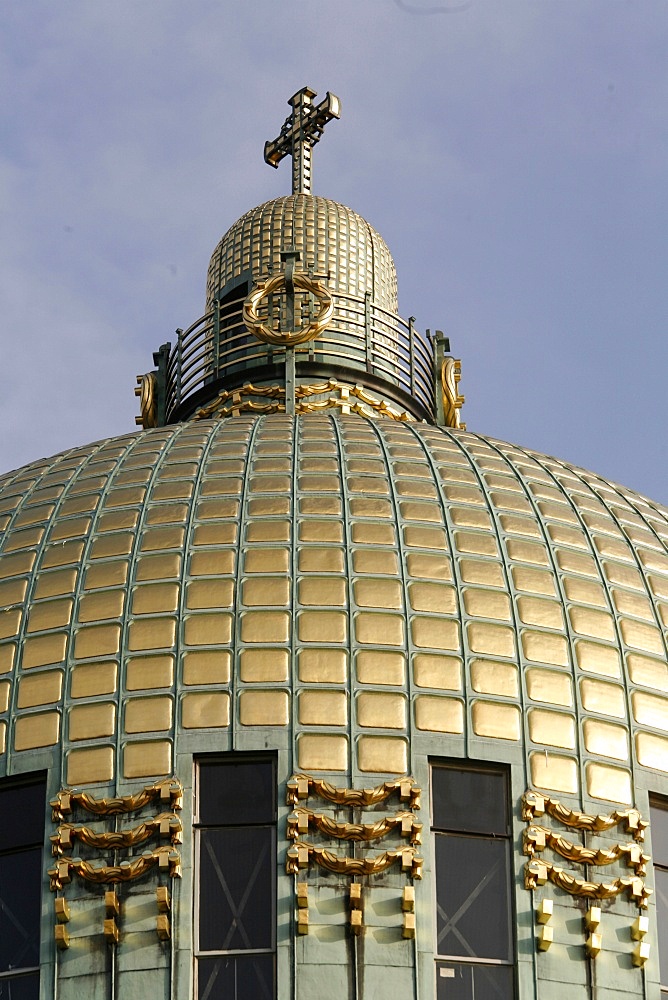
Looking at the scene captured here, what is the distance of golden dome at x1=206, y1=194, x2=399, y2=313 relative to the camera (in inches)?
2298

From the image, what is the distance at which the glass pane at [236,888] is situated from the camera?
131 ft

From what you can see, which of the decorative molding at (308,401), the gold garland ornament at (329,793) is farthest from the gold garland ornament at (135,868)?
the decorative molding at (308,401)

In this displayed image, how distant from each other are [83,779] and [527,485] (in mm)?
9124

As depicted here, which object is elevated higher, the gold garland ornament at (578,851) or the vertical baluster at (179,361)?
the vertical baluster at (179,361)

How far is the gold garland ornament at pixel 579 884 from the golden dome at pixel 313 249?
62.1 ft

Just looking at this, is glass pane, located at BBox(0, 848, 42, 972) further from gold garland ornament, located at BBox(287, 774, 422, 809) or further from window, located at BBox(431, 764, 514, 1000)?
window, located at BBox(431, 764, 514, 1000)

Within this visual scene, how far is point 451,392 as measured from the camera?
56188 millimetres

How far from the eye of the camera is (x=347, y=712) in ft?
136

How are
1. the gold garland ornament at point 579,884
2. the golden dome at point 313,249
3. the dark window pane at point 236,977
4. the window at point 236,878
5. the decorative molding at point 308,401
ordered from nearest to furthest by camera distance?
1. the dark window pane at point 236,977
2. the window at point 236,878
3. the gold garland ornament at point 579,884
4. the decorative molding at point 308,401
5. the golden dome at point 313,249

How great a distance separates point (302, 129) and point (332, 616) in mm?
21962

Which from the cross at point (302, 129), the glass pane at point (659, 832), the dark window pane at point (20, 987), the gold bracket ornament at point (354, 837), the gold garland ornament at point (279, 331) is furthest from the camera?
the cross at point (302, 129)

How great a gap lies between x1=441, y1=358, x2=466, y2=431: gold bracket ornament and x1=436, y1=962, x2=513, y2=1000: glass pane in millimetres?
17177

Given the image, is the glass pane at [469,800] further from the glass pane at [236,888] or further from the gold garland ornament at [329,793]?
the glass pane at [236,888]

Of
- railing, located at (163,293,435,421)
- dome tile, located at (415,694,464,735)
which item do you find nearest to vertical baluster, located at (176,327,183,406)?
railing, located at (163,293,435,421)
